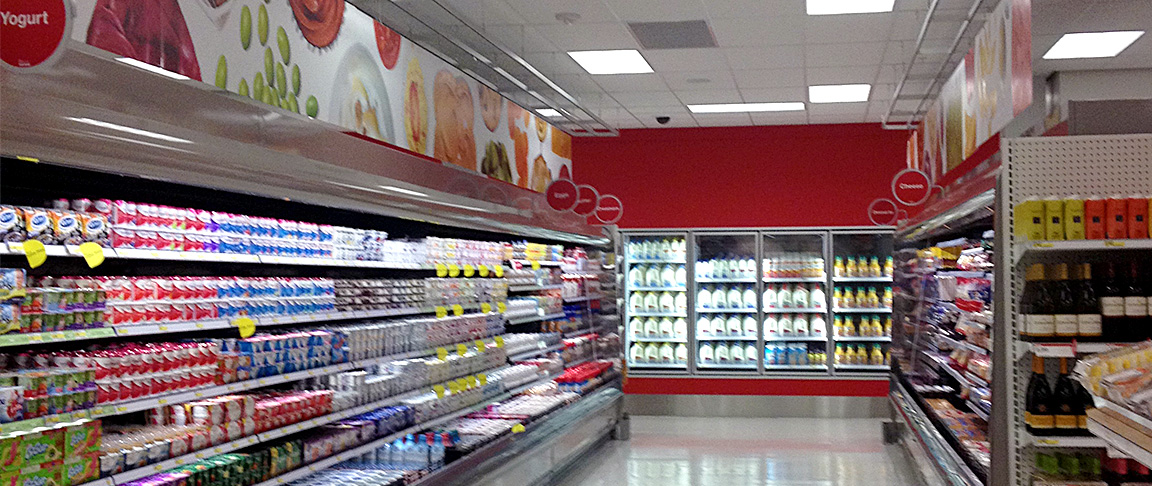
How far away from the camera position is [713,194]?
12.4 meters

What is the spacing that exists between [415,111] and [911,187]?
4.83m

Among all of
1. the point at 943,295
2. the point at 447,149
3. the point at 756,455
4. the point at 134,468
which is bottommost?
the point at 756,455

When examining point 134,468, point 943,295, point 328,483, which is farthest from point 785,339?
point 134,468

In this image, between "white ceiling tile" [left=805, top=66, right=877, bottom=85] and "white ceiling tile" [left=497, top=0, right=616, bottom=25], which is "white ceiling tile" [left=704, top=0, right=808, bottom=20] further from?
"white ceiling tile" [left=805, top=66, right=877, bottom=85]

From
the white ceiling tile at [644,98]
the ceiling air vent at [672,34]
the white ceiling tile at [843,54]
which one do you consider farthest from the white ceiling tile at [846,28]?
the white ceiling tile at [644,98]

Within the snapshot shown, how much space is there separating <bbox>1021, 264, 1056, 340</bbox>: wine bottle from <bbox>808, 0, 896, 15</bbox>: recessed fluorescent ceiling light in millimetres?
3363

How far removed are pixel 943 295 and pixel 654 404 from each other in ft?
19.8

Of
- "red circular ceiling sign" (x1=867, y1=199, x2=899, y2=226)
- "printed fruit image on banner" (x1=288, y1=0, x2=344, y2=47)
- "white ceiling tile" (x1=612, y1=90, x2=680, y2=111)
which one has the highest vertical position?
"white ceiling tile" (x1=612, y1=90, x2=680, y2=111)

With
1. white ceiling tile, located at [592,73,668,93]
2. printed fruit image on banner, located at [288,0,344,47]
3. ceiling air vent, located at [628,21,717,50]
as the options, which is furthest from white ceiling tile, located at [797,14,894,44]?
printed fruit image on banner, located at [288,0,344,47]

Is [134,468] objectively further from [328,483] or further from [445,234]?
[445,234]

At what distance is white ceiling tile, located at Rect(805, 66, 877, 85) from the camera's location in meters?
9.12

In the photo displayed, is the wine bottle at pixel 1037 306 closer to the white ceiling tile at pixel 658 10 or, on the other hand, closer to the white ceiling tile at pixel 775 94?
the white ceiling tile at pixel 658 10

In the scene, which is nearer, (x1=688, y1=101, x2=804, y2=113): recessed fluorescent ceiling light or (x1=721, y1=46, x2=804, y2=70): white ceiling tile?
(x1=721, y1=46, x2=804, y2=70): white ceiling tile

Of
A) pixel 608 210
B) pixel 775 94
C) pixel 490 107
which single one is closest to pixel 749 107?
pixel 775 94
